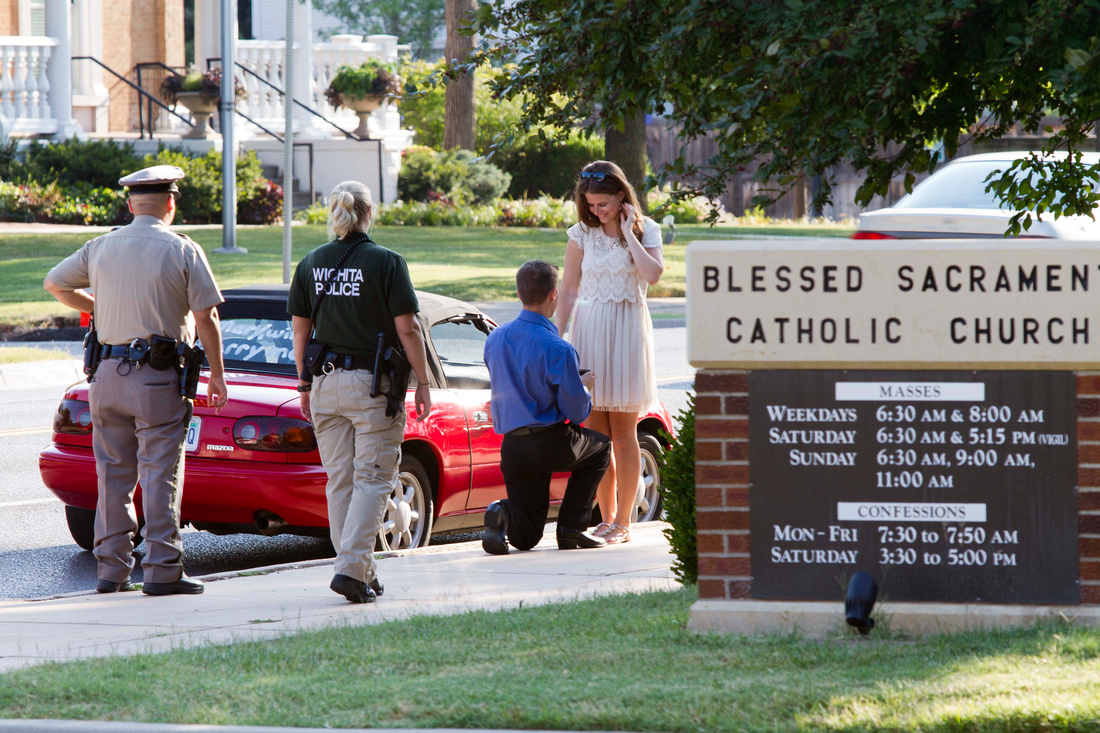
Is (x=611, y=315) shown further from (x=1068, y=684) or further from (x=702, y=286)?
(x=1068, y=684)

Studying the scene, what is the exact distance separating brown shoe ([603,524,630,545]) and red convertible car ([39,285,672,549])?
0.31m

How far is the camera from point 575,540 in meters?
7.76

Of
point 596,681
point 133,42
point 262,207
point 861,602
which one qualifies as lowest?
point 596,681

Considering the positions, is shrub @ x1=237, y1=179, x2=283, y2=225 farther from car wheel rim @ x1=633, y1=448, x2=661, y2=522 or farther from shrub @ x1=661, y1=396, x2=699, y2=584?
shrub @ x1=661, y1=396, x2=699, y2=584

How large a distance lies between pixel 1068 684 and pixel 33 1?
3280cm

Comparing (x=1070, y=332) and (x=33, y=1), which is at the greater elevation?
(x=33, y=1)

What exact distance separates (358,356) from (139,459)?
113 cm

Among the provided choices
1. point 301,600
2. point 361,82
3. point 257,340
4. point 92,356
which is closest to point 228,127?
point 361,82

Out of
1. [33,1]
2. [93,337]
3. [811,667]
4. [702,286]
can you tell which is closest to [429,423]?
[93,337]

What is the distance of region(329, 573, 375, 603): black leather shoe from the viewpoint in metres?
6.35

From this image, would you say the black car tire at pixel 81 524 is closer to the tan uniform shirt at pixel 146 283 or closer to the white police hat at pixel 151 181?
the tan uniform shirt at pixel 146 283

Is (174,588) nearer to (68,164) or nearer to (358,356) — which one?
(358,356)

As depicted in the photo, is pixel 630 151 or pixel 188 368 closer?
pixel 188 368

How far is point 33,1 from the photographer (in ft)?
109
